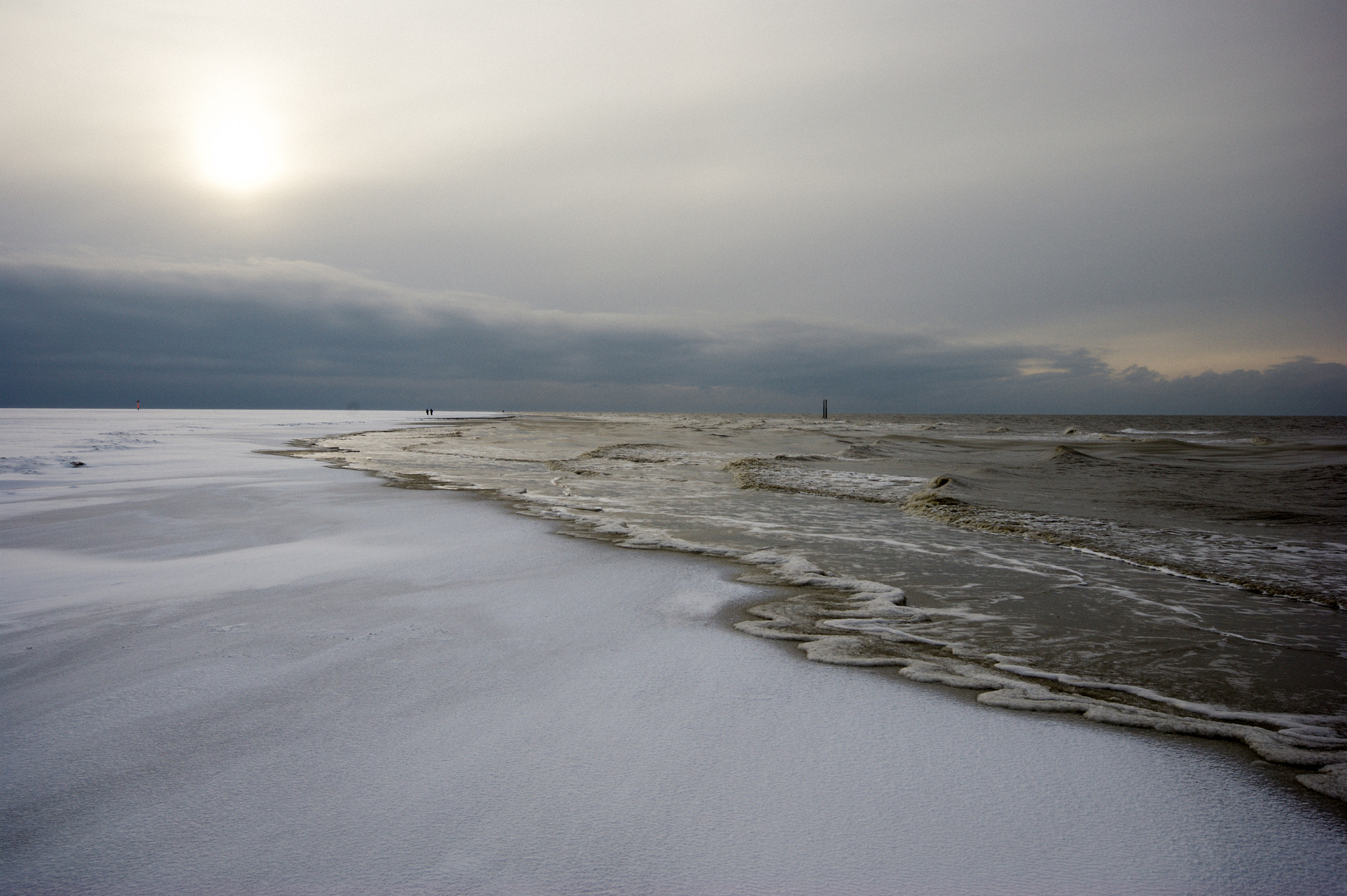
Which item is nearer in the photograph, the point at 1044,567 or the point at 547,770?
the point at 547,770

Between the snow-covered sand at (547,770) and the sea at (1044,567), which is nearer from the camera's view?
the snow-covered sand at (547,770)

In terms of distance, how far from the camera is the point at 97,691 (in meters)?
3.13

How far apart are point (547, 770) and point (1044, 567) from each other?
17.3 ft

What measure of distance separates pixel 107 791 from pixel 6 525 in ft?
23.1

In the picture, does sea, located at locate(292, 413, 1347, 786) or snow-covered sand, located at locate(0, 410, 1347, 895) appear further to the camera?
sea, located at locate(292, 413, 1347, 786)

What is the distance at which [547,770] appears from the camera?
2.46 m

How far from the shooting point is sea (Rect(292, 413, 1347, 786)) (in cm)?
336

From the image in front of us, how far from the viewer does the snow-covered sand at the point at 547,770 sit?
1.96 metres

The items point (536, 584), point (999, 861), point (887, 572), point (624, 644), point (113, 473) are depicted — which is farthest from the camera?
point (113, 473)

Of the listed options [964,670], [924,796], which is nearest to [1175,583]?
[964,670]

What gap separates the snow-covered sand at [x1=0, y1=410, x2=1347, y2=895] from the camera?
1.96 m

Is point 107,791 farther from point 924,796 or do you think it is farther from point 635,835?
point 924,796

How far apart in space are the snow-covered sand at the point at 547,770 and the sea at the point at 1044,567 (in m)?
0.49

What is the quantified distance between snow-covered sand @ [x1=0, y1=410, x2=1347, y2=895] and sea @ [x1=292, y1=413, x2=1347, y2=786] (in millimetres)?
491
